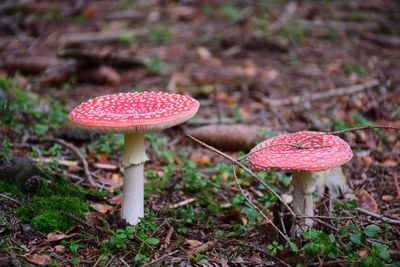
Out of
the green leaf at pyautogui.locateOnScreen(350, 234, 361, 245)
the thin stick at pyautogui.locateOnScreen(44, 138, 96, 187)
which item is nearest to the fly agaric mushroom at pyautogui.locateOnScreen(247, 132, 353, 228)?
the green leaf at pyautogui.locateOnScreen(350, 234, 361, 245)

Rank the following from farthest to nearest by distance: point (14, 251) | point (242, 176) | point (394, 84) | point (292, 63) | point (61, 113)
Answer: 1. point (292, 63)
2. point (394, 84)
3. point (61, 113)
4. point (242, 176)
5. point (14, 251)

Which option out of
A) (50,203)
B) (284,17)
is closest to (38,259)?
(50,203)

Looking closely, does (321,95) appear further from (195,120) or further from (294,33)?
(294,33)

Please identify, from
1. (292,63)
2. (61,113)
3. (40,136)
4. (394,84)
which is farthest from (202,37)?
(40,136)

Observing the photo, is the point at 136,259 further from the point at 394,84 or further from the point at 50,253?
the point at 394,84

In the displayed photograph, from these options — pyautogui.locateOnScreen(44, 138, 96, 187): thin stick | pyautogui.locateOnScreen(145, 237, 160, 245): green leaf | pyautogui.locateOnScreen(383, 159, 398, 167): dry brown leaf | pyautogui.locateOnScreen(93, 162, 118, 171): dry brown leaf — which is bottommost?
pyautogui.locateOnScreen(383, 159, 398, 167): dry brown leaf

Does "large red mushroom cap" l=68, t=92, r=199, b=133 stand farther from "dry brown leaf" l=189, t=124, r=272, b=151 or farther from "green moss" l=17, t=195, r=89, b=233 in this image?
"dry brown leaf" l=189, t=124, r=272, b=151

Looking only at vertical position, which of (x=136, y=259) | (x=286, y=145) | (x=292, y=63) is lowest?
(x=292, y=63)
